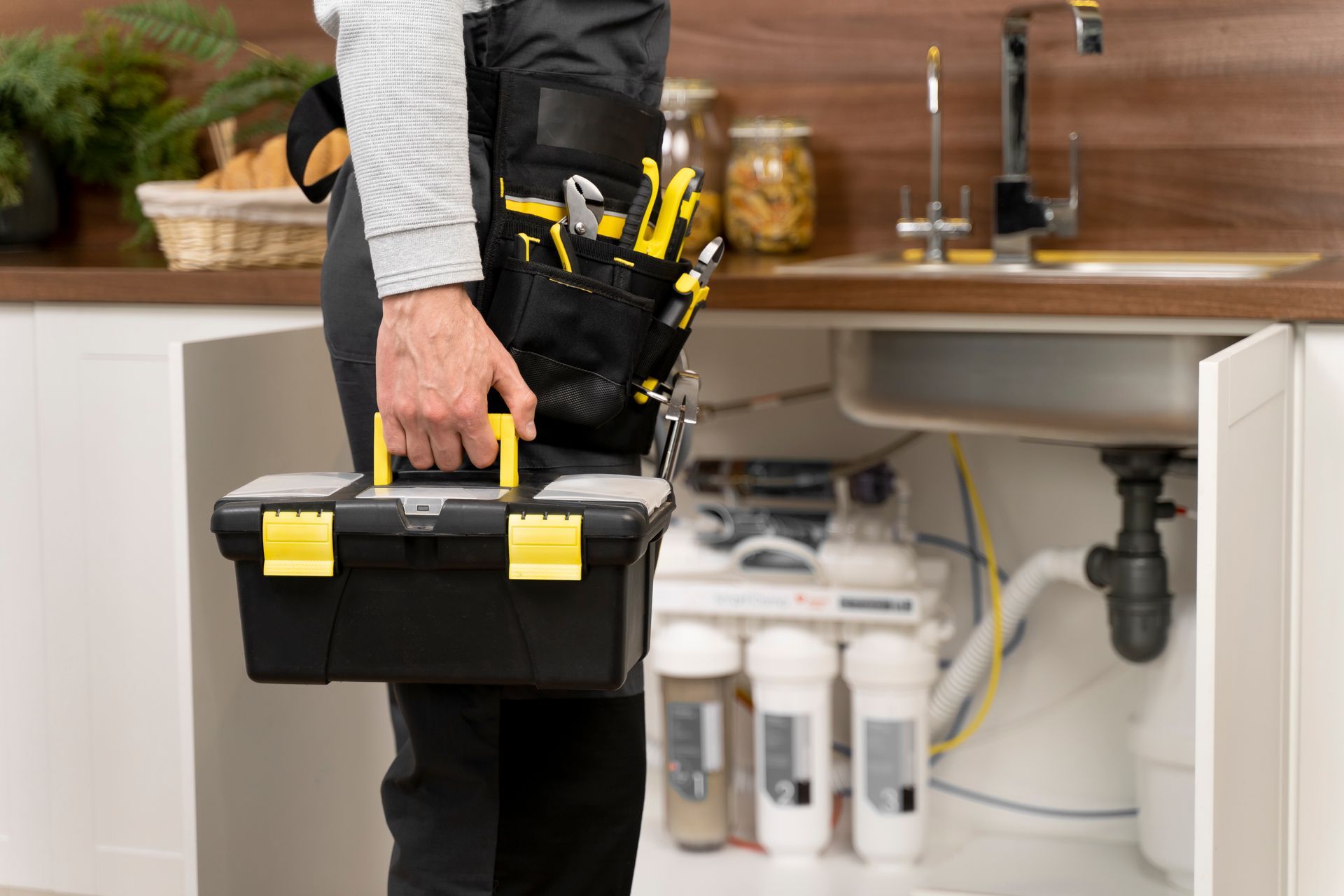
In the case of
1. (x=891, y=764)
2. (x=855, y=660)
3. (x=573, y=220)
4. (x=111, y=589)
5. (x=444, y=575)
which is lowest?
(x=891, y=764)

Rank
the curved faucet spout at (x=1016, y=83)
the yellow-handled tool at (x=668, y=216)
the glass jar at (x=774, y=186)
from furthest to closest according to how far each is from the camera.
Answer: the glass jar at (x=774, y=186), the curved faucet spout at (x=1016, y=83), the yellow-handled tool at (x=668, y=216)

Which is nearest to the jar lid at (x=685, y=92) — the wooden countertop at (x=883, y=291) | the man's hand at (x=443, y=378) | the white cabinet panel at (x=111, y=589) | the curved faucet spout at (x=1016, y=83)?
the wooden countertop at (x=883, y=291)

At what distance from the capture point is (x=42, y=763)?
1.58 meters

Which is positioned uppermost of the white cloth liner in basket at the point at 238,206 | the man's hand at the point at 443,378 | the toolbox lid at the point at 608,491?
the white cloth liner in basket at the point at 238,206

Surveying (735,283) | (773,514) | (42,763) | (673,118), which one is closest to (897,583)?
(773,514)

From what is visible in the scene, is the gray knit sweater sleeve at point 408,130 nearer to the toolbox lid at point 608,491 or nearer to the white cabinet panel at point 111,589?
the toolbox lid at point 608,491

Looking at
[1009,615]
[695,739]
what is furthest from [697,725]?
[1009,615]

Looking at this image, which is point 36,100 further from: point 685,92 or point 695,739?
point 695,739

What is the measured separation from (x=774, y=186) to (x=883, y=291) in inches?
18.9

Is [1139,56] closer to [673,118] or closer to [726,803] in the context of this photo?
[673,118]

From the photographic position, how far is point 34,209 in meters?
1.93

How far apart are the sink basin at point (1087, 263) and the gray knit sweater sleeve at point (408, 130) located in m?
0.59

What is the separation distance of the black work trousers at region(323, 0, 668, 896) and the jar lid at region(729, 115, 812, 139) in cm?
76

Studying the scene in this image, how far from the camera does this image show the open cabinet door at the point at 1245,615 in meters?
0.93
